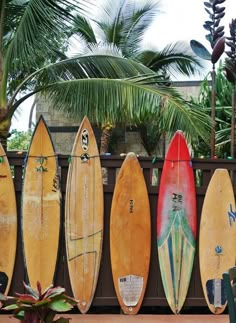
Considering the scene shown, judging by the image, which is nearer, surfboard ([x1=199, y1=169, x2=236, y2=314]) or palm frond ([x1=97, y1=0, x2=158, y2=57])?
surfboard ([x1=199, y1=169, x2=236, y2=314])

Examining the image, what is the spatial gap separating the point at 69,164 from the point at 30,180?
0.39 m

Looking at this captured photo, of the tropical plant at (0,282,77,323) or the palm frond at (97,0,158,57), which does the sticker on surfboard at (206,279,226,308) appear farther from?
the palm frond at (97,0,158,57)

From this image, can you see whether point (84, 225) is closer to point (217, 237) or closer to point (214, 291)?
point (217, 237)

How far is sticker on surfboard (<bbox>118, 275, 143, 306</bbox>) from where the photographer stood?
4340mm

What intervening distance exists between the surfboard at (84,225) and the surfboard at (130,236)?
149 mm

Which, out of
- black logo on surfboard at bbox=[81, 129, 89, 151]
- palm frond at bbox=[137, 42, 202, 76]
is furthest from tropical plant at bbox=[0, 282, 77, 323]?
palm frond at bbox=[137, 42, 202, 76]

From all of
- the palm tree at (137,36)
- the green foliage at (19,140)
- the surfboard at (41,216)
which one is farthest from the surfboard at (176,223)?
the green foliage at (19,140)

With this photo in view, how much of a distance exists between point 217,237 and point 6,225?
1951 millimetres

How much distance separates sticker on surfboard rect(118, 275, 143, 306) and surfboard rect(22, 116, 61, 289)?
2.11 ft

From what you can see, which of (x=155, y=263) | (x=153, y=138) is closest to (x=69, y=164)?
(x=155, y=263)

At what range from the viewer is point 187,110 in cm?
489

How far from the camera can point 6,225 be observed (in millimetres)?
4332

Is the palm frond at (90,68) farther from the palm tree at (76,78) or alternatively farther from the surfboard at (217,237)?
the surfboard at (217,237)

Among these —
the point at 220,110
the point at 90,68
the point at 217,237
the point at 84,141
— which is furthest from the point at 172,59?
the point at 217,237
